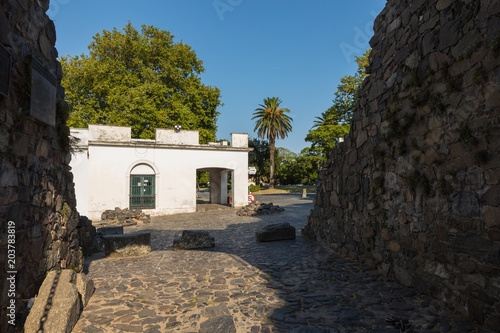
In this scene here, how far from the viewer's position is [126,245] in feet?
23.2

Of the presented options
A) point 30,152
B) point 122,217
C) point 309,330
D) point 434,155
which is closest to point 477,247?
point 434,155

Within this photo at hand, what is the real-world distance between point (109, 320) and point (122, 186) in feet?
41.9

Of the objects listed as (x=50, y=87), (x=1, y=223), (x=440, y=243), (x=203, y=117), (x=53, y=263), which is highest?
(x=203, y=117)

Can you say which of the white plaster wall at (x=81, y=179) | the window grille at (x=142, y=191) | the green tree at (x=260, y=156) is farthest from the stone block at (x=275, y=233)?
the green tree at (x=260, y=156)

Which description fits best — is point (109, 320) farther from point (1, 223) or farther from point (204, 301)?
point (1, 223)

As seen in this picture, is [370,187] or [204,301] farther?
[370,187]

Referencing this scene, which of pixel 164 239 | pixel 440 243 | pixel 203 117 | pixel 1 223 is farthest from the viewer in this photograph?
Answer: pixel 203 117

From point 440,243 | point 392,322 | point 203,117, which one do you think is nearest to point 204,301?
point 392,322

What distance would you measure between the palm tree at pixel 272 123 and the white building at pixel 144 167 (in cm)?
1951

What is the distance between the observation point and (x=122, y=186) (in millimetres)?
15305

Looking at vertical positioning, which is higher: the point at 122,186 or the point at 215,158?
the point at 215,158

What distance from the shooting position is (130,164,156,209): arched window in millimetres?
15672

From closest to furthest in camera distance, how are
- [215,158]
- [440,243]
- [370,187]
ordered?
1. [440,243]
2. [370,187]
3. [215,158]

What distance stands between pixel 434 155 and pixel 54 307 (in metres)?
5.11
